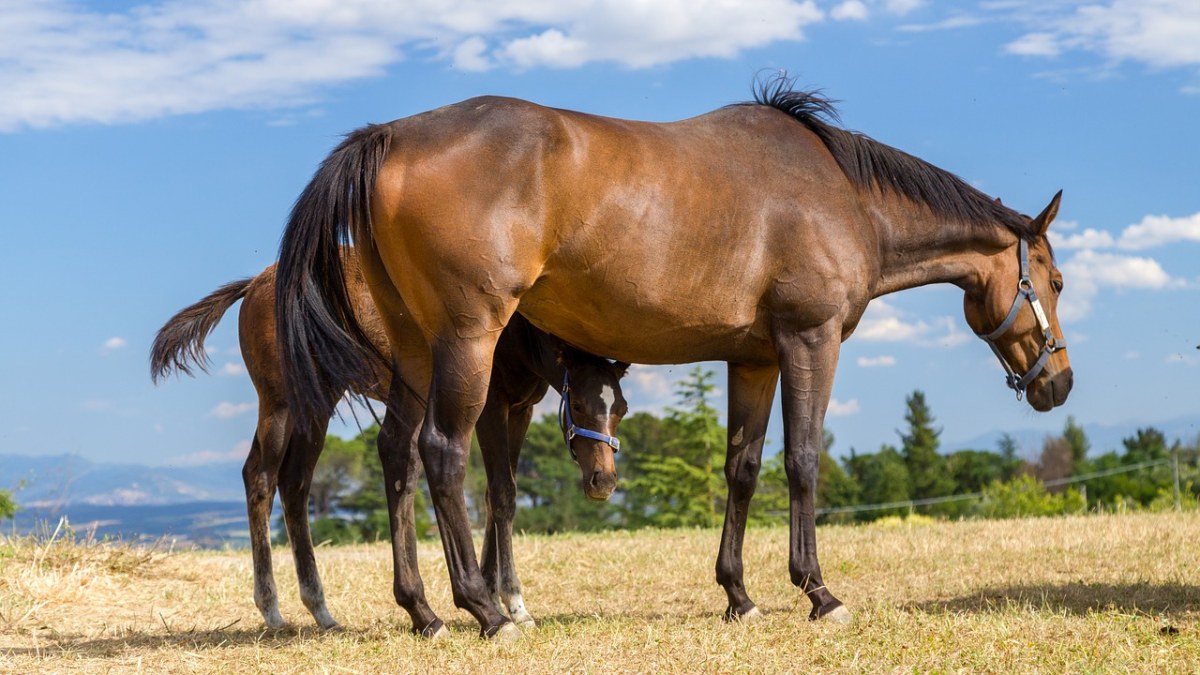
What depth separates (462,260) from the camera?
541 cm

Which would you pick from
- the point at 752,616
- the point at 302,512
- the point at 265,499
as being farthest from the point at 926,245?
the point at 265,499

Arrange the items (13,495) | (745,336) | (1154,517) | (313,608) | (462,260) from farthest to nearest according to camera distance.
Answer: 1. (1154,517)
2. (13,495)
3. (313,608)
4. (745,336)
5. (462,260)

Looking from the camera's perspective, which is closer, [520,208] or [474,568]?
[520,208]

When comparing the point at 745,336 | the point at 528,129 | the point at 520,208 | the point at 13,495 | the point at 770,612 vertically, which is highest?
the point at 528,129

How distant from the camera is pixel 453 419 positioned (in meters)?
5.61

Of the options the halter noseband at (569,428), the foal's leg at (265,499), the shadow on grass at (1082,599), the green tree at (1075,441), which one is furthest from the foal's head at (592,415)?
the green tree at (1075,441)

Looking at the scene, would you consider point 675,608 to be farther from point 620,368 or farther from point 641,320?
point 641,320

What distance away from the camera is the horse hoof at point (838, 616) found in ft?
20.1

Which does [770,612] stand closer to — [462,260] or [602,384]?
[602,384]

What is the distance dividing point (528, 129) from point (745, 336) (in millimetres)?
1711

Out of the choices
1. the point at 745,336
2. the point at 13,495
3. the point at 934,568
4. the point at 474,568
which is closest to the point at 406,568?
the point at 474,568

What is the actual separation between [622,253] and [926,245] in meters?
2.33

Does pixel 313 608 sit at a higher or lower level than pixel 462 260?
lower

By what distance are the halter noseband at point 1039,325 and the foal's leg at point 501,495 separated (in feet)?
10.2
